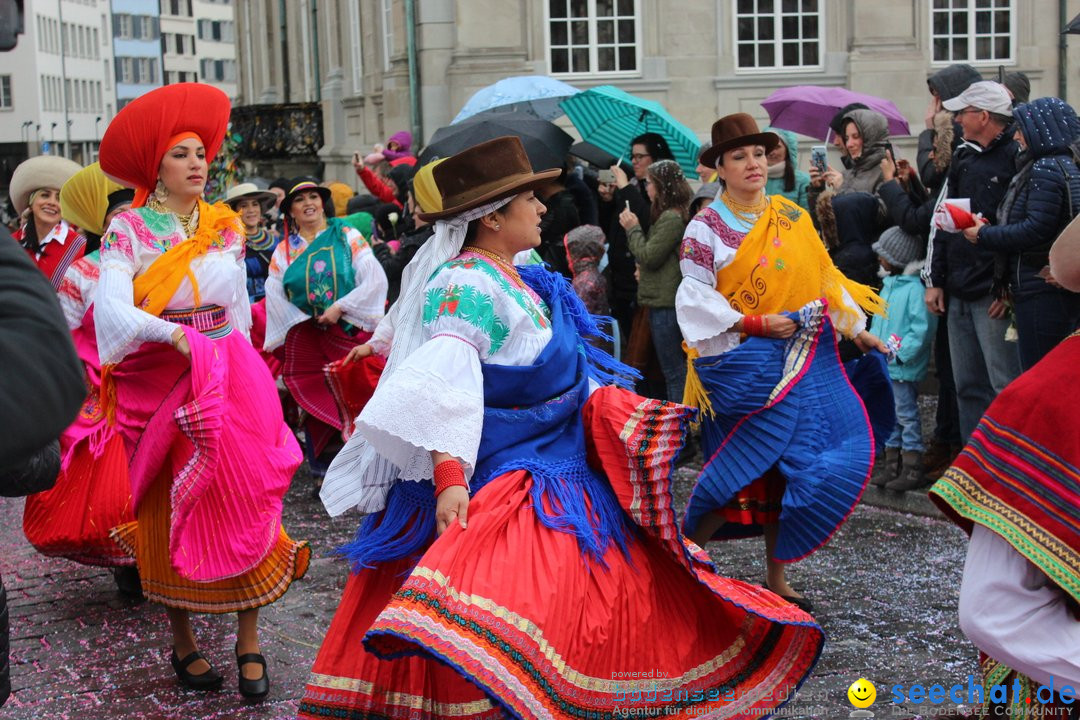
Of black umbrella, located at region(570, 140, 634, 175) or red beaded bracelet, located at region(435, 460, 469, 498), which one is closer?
red beaded bracelet, located at region(435, 460, 469, 498)


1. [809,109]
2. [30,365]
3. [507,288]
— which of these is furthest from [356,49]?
[30,365]

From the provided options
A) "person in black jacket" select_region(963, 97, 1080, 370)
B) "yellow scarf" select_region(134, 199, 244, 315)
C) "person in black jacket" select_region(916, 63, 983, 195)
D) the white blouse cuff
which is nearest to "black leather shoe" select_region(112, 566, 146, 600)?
"yellow scarf" select_region(134, 199, 244, 315)

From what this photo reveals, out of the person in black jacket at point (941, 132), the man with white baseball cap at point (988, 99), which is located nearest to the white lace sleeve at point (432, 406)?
the man with white baseball cap at point (988, 99)

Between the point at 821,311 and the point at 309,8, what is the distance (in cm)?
2220

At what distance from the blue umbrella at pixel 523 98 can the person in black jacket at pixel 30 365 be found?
31.6ft

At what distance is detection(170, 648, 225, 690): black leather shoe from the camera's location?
5340 mm

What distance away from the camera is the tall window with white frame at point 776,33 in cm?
1703

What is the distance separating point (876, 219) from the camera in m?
8.45

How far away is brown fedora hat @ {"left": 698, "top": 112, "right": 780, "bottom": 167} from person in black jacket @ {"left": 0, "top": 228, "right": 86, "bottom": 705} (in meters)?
4.42

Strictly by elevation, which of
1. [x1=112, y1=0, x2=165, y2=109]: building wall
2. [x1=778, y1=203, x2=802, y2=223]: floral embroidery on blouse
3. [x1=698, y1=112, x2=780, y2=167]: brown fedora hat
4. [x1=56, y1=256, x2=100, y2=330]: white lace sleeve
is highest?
[x1=112, y1=0, x2=165, y2=109]: building wall

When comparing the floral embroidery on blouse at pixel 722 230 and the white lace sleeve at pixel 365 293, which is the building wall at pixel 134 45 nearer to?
the white lace sleeve at pixel 365 293

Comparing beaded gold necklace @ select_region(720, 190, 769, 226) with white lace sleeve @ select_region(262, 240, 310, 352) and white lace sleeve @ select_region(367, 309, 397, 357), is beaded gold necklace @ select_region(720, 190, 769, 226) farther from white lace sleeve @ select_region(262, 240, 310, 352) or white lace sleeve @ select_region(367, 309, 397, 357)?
white lace sleeve @ select_region(262, 240, 310, 352)

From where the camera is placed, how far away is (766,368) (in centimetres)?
576

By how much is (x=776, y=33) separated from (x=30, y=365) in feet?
53.2
